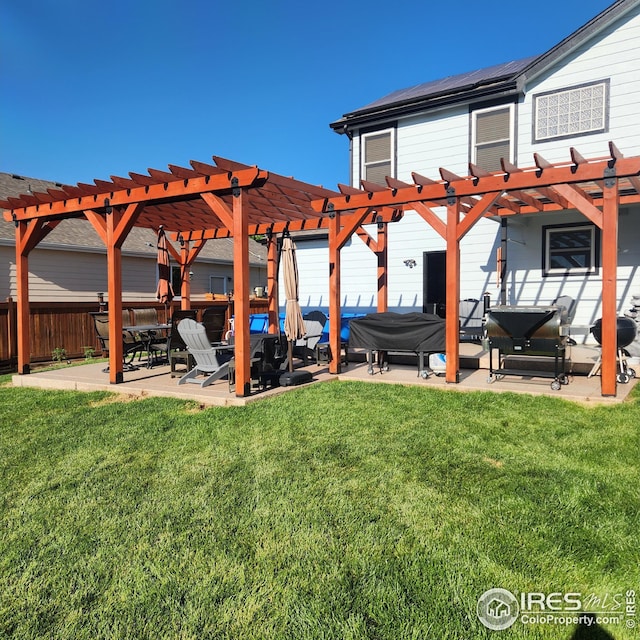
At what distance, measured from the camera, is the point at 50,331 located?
36.1 ft

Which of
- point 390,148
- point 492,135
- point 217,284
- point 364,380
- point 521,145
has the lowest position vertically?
point 364,380

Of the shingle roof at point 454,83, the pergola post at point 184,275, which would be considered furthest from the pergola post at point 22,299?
the shingle roof at point 454,83

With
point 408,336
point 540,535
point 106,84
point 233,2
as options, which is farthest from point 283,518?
point 106,84

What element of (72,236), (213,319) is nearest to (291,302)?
(213,319)

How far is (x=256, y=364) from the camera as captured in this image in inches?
276

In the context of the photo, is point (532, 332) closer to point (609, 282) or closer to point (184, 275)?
point (609, 282)

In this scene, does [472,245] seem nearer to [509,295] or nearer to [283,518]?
[509,295]

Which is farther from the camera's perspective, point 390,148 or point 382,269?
point 390,148

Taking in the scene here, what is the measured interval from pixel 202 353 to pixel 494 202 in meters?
4.81

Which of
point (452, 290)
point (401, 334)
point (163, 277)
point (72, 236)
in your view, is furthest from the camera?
point (72, 236)

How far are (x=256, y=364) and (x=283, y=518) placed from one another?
12.8 feet

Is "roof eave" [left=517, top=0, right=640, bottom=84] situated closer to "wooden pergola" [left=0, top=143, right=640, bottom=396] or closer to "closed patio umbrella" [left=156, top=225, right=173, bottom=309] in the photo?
"wooden pergola" [left=0, top=143, right=640, bottom=396]

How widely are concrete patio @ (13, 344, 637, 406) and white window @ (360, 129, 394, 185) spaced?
5.42 meters

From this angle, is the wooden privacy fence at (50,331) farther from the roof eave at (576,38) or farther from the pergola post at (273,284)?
the roof eave at (576,38)
